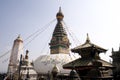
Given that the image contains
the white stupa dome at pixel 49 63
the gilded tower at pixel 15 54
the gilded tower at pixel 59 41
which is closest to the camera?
the white stupa dome at pixel 49 63

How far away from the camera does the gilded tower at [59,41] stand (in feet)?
121

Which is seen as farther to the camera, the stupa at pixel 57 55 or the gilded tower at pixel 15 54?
the gilded tower at pixel 15 54

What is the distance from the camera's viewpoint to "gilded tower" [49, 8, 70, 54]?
121 feet

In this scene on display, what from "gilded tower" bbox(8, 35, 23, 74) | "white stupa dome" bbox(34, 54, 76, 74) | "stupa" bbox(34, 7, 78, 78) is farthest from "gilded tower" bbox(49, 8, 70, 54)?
"gilded tower" bbox(8, 35, 23, 74)

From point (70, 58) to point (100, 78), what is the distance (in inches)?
828

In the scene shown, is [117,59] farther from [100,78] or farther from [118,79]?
[100,78]

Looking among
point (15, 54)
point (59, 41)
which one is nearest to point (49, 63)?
point (59, 41)

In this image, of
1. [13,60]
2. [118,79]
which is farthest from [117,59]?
Answer: [13,60]

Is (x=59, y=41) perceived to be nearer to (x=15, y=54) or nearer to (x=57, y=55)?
(x=57, y=55)

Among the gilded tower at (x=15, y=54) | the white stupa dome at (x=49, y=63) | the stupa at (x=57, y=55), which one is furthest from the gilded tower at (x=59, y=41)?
the gilded tower at (x=15, y=54)

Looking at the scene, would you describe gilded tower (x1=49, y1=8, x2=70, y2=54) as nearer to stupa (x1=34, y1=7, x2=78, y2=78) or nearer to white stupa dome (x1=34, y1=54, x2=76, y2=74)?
stupa (x1=34, y1=7, x2=78, y2=78)

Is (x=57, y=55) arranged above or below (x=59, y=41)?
below

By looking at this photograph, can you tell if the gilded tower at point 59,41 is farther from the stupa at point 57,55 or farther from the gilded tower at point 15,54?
the gilded tower at point 15,54

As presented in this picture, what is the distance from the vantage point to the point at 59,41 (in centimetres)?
3734
